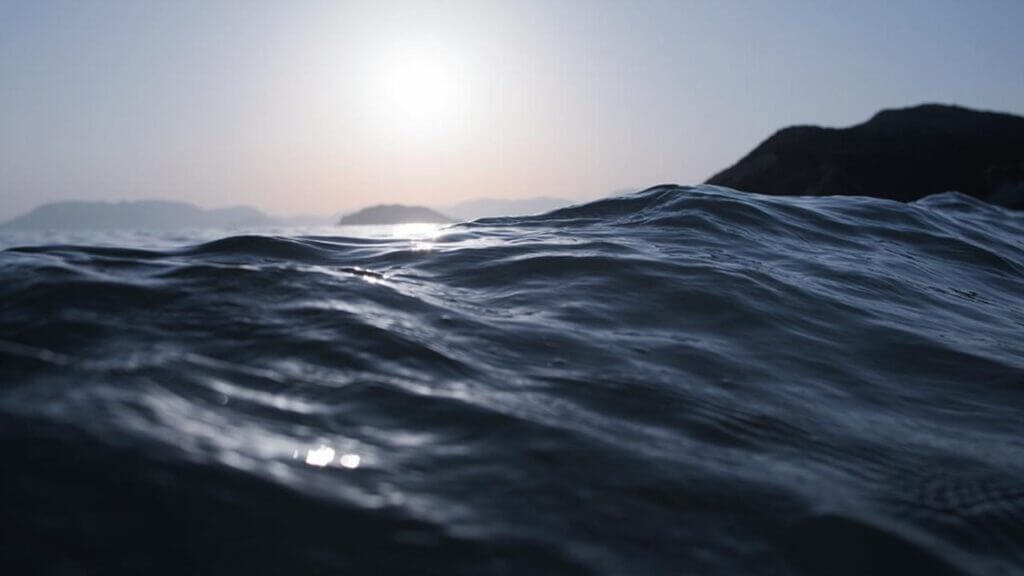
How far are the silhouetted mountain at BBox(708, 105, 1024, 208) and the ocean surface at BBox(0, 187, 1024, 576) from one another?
13.9m

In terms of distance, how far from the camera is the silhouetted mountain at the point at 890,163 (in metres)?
17.5

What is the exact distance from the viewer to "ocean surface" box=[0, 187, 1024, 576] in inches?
63.8

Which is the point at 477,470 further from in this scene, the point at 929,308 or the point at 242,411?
the point at 929,308

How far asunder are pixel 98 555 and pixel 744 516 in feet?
4.99

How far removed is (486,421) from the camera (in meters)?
2.26

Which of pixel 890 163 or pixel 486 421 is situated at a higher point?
pixel 890 163

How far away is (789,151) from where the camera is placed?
18172 millimetres

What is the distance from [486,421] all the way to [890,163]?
19.0 meters

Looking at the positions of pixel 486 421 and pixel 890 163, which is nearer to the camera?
pixel 486 421

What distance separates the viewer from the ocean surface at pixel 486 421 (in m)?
1.62

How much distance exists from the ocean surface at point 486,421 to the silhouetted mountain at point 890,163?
13923mm

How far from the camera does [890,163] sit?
1816 centimetres

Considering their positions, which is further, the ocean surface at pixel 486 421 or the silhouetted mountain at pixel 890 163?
the silhouetted mountain at pixel 890 163

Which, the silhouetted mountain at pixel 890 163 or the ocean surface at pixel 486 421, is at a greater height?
the silhouetted mountain at pixel 890 163
